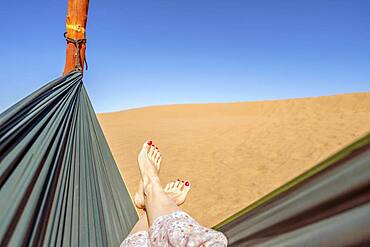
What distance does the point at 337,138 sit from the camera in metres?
7.25

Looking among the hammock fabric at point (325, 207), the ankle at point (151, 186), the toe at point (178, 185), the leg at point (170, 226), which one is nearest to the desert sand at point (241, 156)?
the toe at point (178, 185)

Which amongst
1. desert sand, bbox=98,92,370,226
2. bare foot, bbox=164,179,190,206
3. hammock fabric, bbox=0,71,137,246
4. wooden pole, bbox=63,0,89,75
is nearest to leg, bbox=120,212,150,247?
hammock fabric, bbox=0,71,137,246

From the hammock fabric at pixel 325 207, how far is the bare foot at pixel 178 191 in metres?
0.98

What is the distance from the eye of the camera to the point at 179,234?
1.02m

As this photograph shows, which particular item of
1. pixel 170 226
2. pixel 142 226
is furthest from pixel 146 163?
pixel 170 226

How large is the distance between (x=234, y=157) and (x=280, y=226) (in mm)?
6325

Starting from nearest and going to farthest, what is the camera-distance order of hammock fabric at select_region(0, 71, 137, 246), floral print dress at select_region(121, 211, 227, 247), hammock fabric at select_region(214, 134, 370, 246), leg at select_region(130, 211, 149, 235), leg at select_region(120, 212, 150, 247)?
hammock fabric at select_region(214, 134, 370, 246)
floral print dress at select_region(121, 211, 227, 247)
hammock fabric at select_region(0, 71, 137, 246)
leg at select_region(120, 212, 150, 247)
leg at select_region(130, 211, 149, 235)

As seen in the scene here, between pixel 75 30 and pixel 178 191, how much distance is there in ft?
2.88

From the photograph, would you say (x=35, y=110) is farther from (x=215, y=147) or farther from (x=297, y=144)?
(x=215, y=147)

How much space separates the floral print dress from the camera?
3.11 ft

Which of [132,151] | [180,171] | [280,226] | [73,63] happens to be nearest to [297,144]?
[180,171]

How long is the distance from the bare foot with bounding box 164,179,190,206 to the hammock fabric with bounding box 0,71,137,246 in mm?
196

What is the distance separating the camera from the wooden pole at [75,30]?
177 centimetres

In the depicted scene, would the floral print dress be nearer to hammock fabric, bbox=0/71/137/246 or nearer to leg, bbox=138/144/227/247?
leg, bbox=138/144/227/247
